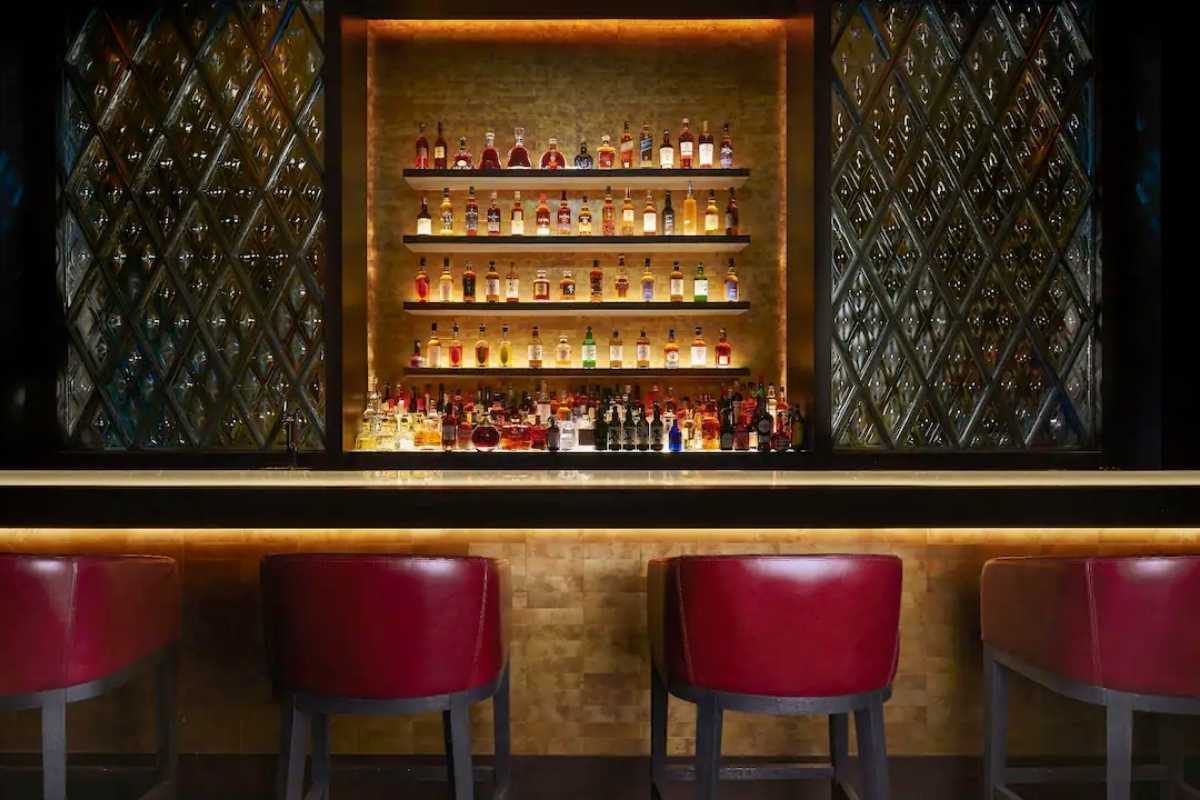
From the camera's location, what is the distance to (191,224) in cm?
356

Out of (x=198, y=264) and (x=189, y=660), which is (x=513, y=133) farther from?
(x=189, y=660)

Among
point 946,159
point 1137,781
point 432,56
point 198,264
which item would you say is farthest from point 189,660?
point 946,159

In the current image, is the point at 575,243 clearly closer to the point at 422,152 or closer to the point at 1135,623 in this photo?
the point at 422,152

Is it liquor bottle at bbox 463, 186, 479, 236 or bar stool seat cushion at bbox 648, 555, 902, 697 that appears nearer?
bar stool seat cushion at bbox 648, 555, 902, 697

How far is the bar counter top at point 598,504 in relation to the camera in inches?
79.3

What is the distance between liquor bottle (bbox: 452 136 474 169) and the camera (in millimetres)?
3945

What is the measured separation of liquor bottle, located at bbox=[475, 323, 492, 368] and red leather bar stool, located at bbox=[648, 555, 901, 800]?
249 cm

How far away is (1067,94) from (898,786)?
2720mm

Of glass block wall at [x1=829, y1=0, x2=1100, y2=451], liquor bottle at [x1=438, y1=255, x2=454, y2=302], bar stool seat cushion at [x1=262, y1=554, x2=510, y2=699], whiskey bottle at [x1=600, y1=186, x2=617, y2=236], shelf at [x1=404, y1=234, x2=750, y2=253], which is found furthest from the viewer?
liquor bottle at [x1=438, y1=255, x2=454, y2=302]

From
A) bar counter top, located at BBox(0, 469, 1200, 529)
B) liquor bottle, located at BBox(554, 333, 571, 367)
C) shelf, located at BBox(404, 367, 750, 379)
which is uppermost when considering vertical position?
liquor bottle, located at BBox(554, 333, 571, 367)

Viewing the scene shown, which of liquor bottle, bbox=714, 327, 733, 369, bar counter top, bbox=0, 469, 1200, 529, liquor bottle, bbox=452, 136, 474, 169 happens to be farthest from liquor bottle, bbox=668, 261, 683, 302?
bar counter top, bbox=0, 469, 1200, 529

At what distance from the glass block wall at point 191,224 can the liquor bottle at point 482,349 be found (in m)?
0.75

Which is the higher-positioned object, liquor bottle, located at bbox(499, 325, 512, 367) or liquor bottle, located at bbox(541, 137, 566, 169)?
liquor bottle, located at bbox(541, 137, 566, 169)

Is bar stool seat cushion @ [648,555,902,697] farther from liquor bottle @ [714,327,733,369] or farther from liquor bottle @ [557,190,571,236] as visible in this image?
liquor bottle @ [557,190,571,236]
